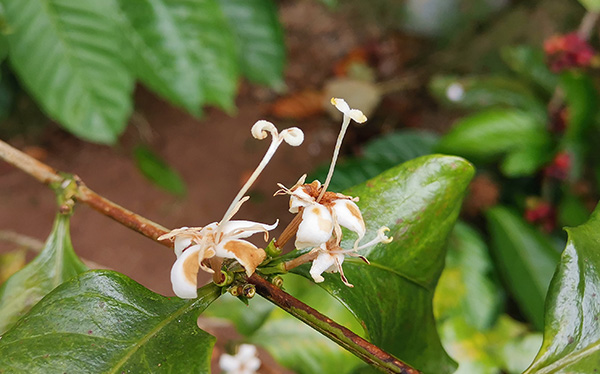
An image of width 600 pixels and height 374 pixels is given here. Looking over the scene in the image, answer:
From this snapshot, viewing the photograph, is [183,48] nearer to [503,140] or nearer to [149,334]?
[149,334]

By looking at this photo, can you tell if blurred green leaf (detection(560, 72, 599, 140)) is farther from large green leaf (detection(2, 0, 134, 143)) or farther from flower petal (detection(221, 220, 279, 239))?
flower petal (detection(221, 220, 279, 239))

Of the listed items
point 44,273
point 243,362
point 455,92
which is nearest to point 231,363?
point 243,362

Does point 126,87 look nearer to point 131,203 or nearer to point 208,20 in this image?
point 208,20

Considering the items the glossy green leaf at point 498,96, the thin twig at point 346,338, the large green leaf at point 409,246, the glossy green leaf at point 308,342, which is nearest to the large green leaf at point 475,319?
the glossy green leaf at point 308,342

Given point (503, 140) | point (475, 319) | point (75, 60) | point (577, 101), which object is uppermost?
point (577, 101)

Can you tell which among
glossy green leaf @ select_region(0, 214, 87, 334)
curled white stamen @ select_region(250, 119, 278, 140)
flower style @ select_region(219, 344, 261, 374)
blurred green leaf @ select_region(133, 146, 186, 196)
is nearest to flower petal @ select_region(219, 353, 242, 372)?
flower style @ select_region(219, 344, 261, 374)
